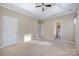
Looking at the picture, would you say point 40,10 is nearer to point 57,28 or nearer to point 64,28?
point 57,28

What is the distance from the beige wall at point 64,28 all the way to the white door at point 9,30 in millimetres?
617

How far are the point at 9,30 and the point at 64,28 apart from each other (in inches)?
44.7

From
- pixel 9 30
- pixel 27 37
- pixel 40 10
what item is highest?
pixel 40 10

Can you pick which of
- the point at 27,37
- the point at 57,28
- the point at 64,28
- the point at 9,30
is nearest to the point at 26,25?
the point at 27,37

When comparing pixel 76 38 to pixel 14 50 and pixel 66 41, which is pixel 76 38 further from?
pixel 14 50

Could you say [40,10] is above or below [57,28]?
above

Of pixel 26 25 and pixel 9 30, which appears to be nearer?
pixel 9 30

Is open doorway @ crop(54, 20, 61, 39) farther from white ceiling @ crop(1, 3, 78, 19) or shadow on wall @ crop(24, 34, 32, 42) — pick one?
shadow on wall @ crop(24, 34, 32, 42)

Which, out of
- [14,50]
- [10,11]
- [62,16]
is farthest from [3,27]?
[62,16]

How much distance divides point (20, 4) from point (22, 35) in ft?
2.09

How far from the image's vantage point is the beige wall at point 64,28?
1910mm

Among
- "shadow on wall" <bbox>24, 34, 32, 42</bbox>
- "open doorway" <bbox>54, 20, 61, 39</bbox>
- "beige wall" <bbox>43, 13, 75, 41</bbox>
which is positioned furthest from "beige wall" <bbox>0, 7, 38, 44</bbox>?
"open doorway" <bbox>54, 20, 61, 39</bbox>

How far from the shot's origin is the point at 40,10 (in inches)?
77.4

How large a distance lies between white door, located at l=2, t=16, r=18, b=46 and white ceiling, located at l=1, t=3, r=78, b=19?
24cm
